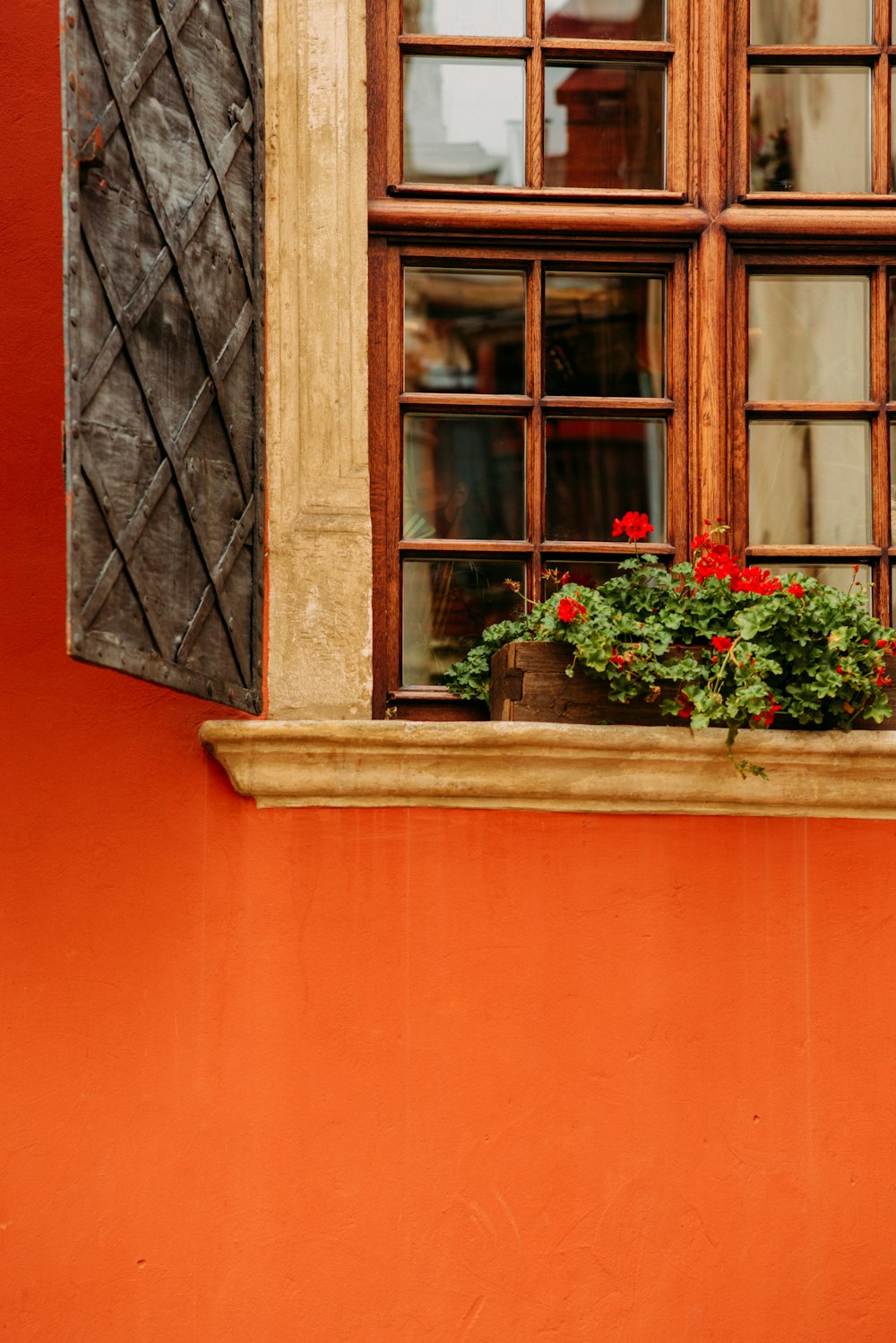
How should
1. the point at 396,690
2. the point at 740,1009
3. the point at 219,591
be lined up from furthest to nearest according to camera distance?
the point at 396,690, the point at 740,1009, the point at 219,591

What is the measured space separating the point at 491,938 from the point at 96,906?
80 centimetres

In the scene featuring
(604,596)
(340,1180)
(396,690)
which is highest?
(604,596)

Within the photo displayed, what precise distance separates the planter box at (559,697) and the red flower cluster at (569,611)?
0.24 ft

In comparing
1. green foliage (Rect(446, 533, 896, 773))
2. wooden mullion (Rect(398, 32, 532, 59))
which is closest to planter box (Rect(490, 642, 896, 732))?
green foliage (Rect(446, 533, 896, 773))

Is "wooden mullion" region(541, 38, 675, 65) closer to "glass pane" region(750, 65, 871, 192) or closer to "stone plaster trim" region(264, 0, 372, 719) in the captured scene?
"glass pane" region(750, 65, 871, 192)

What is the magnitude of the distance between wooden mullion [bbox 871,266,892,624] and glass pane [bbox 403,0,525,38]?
1034 millimetres

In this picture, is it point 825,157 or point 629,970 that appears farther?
point 825,157

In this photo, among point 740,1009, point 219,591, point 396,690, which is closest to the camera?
point 219,591

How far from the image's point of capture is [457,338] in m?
3.12

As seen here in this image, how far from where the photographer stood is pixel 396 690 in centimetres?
301

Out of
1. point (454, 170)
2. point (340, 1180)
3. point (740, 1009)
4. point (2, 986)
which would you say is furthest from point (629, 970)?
point (454, 170)

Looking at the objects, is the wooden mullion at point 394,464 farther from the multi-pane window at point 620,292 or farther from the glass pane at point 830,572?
the glass pane at point 830,572

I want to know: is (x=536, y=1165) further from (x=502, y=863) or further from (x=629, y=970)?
(x=502, y=863)

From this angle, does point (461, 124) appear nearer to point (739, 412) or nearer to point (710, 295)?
point (710, 295)
